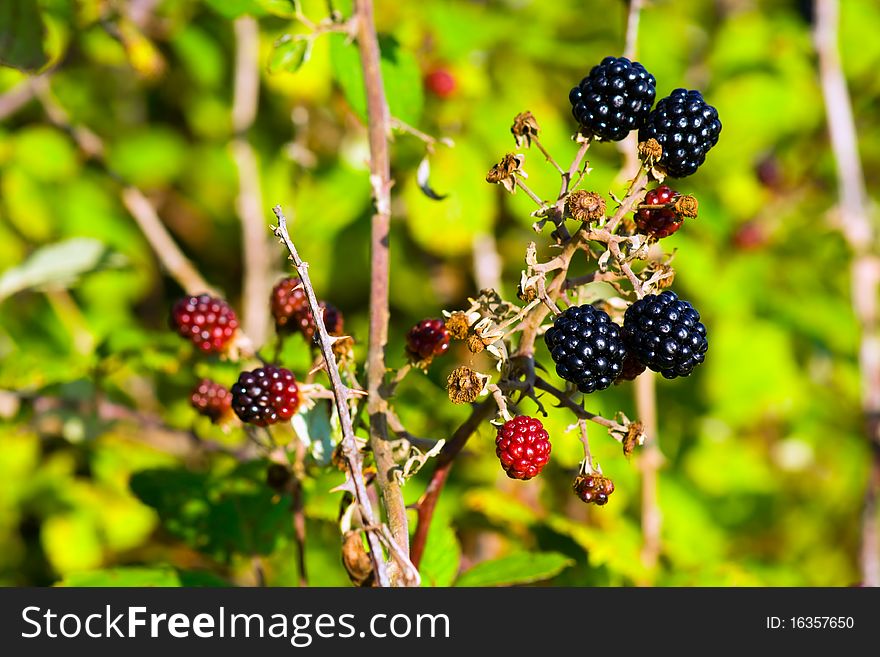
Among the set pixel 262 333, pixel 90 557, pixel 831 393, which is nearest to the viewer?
pixel 90 557

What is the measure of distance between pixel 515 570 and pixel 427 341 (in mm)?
606

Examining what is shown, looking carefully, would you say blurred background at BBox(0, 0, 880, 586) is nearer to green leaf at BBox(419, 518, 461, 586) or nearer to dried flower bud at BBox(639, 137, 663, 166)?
green leaf at BBox(419, 518, 461, 586)

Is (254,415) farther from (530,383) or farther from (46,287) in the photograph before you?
(46,287)

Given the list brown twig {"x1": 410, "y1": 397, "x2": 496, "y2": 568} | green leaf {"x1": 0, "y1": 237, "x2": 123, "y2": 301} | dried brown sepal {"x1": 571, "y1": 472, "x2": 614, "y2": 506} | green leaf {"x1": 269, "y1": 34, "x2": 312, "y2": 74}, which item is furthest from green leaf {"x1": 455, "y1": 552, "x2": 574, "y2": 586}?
green leaf {"x1": 0, "y1": 237, "x2": 123, "y2": 301}

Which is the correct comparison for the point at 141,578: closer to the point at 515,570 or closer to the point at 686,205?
the point at 515,570

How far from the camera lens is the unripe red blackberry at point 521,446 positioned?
4.47 feet

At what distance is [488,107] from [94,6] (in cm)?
141

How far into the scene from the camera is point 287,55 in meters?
1.83

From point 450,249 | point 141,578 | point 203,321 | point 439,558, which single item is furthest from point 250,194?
point 439,558

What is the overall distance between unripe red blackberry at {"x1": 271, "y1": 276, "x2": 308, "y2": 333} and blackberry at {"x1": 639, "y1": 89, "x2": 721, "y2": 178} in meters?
0.77

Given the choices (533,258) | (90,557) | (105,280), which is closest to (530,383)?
(533,258)

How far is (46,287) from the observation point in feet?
8.70

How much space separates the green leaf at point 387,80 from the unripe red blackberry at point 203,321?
0.53 meters

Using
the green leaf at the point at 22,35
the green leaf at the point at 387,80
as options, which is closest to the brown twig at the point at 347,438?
the green leaf at the point at 387,80
